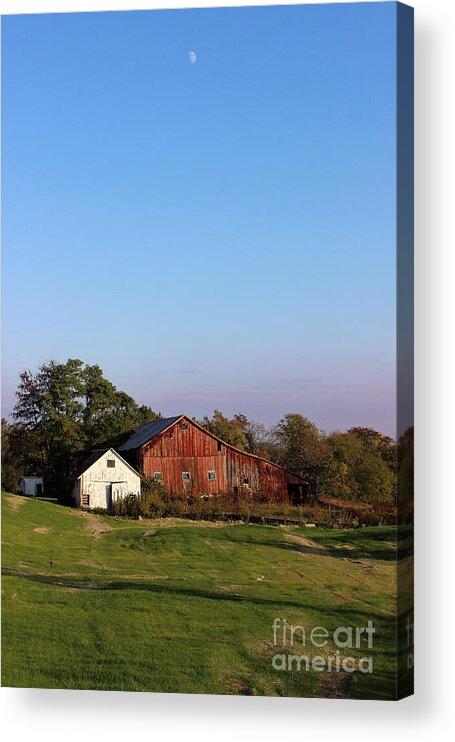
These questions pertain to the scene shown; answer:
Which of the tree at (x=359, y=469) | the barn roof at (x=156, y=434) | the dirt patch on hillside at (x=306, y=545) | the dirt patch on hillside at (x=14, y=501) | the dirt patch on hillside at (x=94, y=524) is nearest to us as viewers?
the tree at (x=359, y=469)

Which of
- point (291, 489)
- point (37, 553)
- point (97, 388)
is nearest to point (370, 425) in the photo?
point (291, 489)

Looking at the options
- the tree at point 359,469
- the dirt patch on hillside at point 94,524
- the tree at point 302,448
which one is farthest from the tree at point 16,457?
the tree at point 359,469

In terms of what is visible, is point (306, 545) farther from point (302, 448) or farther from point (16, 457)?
point (16, 457)

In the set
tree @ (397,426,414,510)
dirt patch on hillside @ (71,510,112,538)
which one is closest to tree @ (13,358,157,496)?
dirt patch on hillside @ (71,510,112,538)

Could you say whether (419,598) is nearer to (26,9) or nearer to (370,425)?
(370,425)

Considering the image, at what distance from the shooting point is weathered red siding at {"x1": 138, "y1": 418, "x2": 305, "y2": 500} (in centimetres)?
1127

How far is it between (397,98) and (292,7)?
1177 millimetres

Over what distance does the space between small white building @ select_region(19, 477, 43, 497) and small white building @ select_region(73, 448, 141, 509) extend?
297 mm

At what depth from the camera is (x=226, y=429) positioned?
36.8 feet

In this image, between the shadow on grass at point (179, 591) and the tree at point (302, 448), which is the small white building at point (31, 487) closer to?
the shadow on grass at point (179, 591)

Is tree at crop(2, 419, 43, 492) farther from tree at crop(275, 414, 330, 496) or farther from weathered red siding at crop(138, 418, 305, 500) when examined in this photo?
tree at crop(275, 414, 330, 496)

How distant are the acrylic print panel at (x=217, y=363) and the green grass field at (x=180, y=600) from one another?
0.06 ft

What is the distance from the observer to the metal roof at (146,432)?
37.1 feet

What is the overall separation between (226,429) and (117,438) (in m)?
1.01
